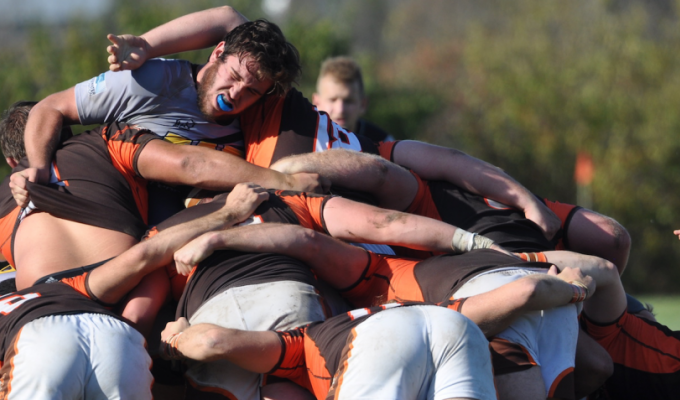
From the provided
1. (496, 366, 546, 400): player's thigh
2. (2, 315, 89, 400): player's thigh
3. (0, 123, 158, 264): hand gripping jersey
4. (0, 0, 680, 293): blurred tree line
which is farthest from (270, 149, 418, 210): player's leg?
(0, 0, 680, 293): blurred tree line

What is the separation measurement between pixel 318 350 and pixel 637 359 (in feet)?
5.45

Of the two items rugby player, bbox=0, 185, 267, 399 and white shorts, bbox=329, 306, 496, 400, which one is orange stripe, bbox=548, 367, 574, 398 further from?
rugby player, bbox=0, 185, 267, 399

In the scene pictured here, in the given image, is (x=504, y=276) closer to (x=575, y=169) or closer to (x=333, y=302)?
(x=333, y=302)

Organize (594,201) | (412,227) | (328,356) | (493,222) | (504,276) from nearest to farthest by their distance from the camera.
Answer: (328,356) < (504,276) < (412,227) < (493,222) < (594,201)

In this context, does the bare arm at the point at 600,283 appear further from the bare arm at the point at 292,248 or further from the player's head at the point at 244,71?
the player's head at the point at 244,71

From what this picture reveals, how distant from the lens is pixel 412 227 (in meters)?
3.27

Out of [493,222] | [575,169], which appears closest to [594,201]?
[575,169]

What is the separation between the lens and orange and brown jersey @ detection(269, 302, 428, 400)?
2.68 meters

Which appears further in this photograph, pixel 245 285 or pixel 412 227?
pixel 412 227

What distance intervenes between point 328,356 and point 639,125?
13.8m

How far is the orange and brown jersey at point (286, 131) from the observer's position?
4020mm

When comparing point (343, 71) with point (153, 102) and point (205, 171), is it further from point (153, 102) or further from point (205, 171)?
point (205, 171)

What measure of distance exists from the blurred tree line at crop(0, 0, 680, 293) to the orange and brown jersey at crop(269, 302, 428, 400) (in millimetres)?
10482

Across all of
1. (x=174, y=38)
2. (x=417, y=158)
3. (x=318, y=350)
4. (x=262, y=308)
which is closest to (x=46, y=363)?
(x=262, y=308)
